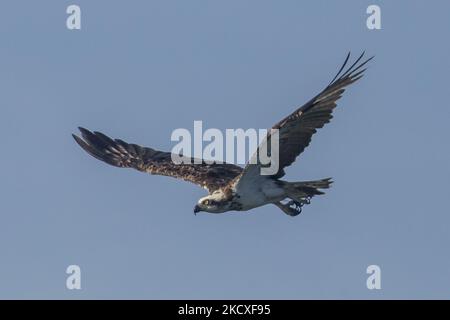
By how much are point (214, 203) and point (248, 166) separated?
172 cm

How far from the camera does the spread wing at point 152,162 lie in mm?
31647

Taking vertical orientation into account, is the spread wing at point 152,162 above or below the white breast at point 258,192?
above

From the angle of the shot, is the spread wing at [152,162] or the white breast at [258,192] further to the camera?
the spread wing at [152,162]

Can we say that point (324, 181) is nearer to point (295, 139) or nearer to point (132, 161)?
point (295, 139)

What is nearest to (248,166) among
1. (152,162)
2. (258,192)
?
(258,192)

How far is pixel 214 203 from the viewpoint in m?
29.7

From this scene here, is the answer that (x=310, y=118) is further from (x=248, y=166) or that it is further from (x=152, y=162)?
(x=152, y=162)

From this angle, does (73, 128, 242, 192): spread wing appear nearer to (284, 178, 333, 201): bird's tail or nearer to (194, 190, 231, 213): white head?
(194, 190, 231, 213): white head

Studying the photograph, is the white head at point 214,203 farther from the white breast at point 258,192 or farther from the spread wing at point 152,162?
the spread wing at point 152,162

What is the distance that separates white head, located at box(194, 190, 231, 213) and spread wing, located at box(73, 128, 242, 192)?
2.37 feet

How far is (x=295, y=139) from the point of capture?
28.0 meters

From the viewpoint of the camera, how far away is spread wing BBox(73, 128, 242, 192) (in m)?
31.6
